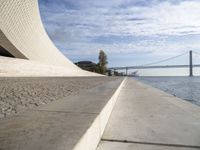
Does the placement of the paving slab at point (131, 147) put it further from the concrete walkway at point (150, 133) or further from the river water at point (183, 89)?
the river water at point (183, 89)

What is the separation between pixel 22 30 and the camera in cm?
1719

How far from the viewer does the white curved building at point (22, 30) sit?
14752mm

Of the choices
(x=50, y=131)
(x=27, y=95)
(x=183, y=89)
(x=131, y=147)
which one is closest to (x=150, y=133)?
(x=131, y=147)

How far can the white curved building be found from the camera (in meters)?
14.8

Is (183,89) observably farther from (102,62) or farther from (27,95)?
(102,62)

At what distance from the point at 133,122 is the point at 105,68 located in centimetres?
4175

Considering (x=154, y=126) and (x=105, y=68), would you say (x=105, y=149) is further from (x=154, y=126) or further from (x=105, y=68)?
(x=105, y=68)

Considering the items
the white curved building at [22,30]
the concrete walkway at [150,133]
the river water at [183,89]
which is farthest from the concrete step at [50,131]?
the white curved building at [22,30]

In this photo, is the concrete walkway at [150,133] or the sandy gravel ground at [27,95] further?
the sandy gravel ground at [27,95]

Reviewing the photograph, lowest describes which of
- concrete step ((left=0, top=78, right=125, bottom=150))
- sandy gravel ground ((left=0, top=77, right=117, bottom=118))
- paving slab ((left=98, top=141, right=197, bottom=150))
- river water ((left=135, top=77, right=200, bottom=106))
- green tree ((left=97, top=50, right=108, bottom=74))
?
river water ((left=135, top=77, right=200, bottom=106))

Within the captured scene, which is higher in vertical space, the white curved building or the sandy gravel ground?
the white curved building

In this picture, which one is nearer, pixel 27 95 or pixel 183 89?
pixel 27 95

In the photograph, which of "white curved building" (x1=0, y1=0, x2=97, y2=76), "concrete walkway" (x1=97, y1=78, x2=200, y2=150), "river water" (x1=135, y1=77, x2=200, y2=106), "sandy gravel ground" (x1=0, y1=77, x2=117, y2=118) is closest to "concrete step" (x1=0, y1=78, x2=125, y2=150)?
"concrete walkway" (x1=97, y1=78, x2=200, y2=150)

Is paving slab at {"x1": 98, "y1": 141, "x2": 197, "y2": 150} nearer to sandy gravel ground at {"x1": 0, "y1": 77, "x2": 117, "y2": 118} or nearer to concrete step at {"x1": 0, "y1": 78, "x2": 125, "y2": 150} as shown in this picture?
concrete step at {"x1": 0, "y1": 78, "x2": 125, "y2": 150}
